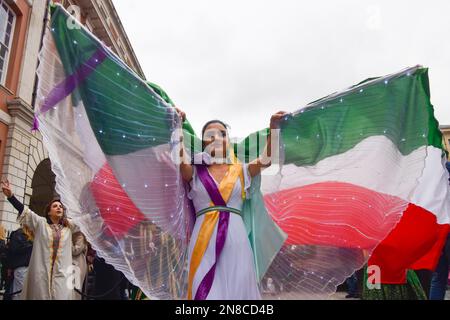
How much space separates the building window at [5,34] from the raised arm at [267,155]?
10.6m

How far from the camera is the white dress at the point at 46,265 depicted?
4.16 meters

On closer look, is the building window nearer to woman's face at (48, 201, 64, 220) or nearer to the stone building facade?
the stone building facade

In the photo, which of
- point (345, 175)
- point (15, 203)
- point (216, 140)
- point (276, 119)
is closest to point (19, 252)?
point (15, 203)

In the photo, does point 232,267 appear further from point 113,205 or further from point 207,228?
point 113,205

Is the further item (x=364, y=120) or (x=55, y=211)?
(x=55, y=211)

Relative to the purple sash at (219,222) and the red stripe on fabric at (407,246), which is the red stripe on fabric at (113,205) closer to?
the purple sash at (219,222)

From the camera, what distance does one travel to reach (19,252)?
206 inches

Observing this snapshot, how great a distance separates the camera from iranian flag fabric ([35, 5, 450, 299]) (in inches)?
87.8

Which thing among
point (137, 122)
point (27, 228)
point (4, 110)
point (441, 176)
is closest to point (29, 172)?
point (4, 110)

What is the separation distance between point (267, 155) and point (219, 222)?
0.66 m

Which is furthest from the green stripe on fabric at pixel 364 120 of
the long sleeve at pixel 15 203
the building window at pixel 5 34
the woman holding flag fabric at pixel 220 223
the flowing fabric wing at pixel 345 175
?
the building window at pixel 5 34

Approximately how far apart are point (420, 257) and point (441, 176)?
869mm

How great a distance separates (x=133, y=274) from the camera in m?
2.21

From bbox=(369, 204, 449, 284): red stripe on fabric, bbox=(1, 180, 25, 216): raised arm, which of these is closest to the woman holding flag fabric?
bbox=(369, 204, 449, 284): red stripe on fabric
